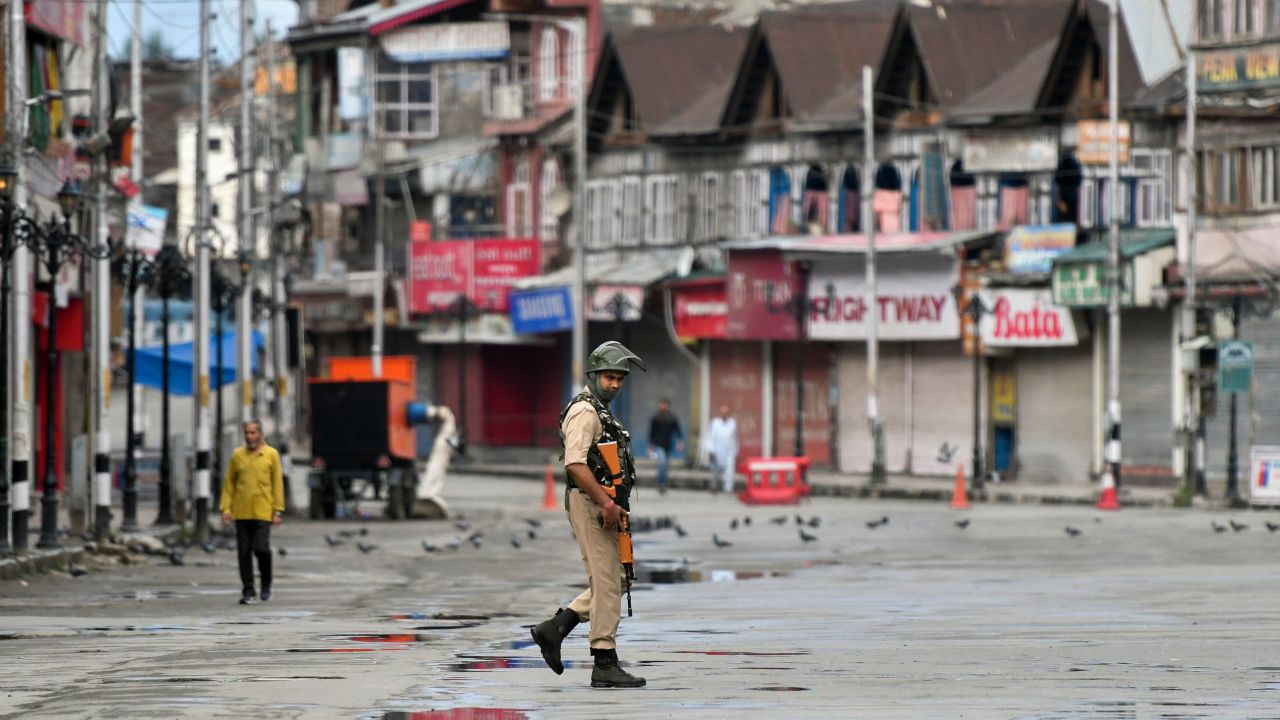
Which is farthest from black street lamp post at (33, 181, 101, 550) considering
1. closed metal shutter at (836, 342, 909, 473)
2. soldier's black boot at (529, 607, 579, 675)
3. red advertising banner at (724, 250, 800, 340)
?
red advertising banner at (724, 250, 800, 340)

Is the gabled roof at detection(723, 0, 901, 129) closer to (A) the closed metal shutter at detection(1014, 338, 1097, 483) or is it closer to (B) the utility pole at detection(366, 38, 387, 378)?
(A) the closed metal shutter at detection(1014, 338, 1097, 483)

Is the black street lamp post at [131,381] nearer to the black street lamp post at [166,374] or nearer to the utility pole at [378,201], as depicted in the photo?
the black street lamp post at [166,374]

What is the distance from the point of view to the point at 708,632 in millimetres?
17094

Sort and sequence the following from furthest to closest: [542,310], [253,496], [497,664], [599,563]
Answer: [542,310] < [253,496] < [497,664] < [599,563]

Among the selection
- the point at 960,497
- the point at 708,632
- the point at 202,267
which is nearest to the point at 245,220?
the point at 202,267

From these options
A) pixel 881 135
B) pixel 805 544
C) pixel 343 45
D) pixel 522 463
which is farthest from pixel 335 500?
pixel 343 45

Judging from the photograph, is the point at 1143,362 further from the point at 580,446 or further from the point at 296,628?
the point at 580,446

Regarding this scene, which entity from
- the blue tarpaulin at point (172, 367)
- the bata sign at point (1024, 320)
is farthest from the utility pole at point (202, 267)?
the bata sign at point (1024, 320)

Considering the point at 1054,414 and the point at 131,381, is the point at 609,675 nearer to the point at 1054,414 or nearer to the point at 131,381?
the point at 131,381

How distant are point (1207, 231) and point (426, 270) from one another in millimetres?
27295

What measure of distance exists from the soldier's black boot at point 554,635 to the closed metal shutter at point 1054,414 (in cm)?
3798

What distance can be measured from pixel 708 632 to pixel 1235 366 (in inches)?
1004

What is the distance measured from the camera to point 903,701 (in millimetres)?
12125

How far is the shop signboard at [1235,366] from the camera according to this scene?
40.7 m
